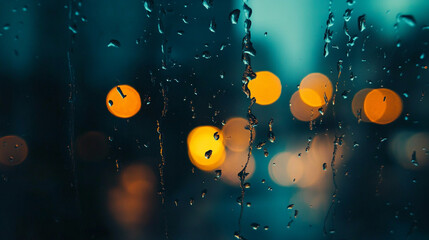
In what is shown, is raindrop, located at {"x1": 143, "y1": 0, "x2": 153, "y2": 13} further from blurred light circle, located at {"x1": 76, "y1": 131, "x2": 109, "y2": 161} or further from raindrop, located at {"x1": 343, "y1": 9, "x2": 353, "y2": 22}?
raindrop, located at {"x1": 343, "y1": 9, "x2": 353, "y2": 22}

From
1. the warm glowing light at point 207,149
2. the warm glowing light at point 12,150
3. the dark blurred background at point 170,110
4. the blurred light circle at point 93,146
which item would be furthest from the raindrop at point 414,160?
the warm glowing light at point 12,150

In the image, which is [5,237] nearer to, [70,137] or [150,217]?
[70,137]

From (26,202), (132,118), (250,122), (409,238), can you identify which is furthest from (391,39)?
(26,202)

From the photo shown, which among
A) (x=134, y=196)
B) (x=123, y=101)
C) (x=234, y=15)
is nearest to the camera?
(x=234, y=15)

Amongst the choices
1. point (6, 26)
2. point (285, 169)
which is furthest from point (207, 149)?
point (6, 26)

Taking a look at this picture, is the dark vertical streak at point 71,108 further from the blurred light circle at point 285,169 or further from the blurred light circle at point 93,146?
the blurred light circle at point 285,169

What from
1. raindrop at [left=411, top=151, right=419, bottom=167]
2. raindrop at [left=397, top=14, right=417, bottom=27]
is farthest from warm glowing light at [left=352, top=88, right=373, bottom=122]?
raindrop at [left=397, top=14, right=417, bottom=27]

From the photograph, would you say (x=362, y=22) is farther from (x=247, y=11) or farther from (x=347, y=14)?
(x=247, y=11)
